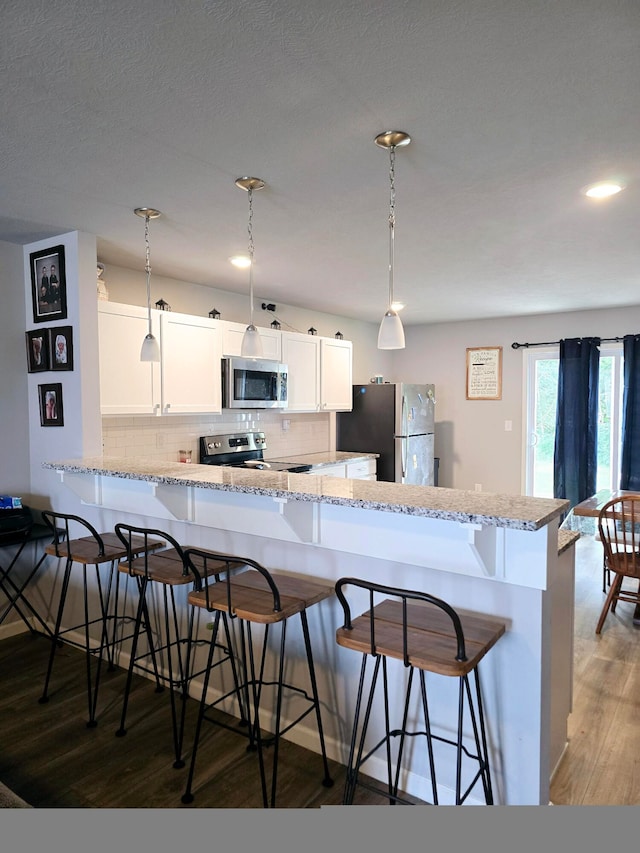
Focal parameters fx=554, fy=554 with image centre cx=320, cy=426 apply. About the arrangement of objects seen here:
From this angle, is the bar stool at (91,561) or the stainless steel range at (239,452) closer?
the bar stool at (91,561)

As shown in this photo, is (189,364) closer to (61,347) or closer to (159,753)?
(61,347)

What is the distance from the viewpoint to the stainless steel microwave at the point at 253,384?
4145 mm

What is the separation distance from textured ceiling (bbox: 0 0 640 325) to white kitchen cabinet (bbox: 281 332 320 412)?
4.59ft

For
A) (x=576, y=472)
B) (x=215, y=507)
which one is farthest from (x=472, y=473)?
(x=215, y=507)

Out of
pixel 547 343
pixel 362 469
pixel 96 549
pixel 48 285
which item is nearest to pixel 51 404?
pixel 48 285

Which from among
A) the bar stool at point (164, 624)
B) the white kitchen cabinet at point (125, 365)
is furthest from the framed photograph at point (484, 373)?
the bar stool at point (164, 624)

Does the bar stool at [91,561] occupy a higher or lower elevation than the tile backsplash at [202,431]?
lower

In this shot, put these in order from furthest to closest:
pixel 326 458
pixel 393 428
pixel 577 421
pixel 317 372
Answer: pixel 577 421 → pixel 393 428 → pixel 326 458 → pixel 317 372

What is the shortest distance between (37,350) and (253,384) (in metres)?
1.57

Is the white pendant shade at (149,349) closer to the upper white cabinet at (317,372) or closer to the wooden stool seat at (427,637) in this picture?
the wooden stool seat at (427,637)

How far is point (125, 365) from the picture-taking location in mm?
3361

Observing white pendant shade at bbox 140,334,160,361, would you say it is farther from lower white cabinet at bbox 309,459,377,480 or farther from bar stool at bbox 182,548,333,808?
lower white cabinet at bbox 309,459,377,480

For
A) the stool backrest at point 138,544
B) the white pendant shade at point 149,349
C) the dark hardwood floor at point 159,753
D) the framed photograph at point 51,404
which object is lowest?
the dark hardwood floor at point 159,753

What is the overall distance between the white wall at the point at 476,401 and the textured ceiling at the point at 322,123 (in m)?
2.59
